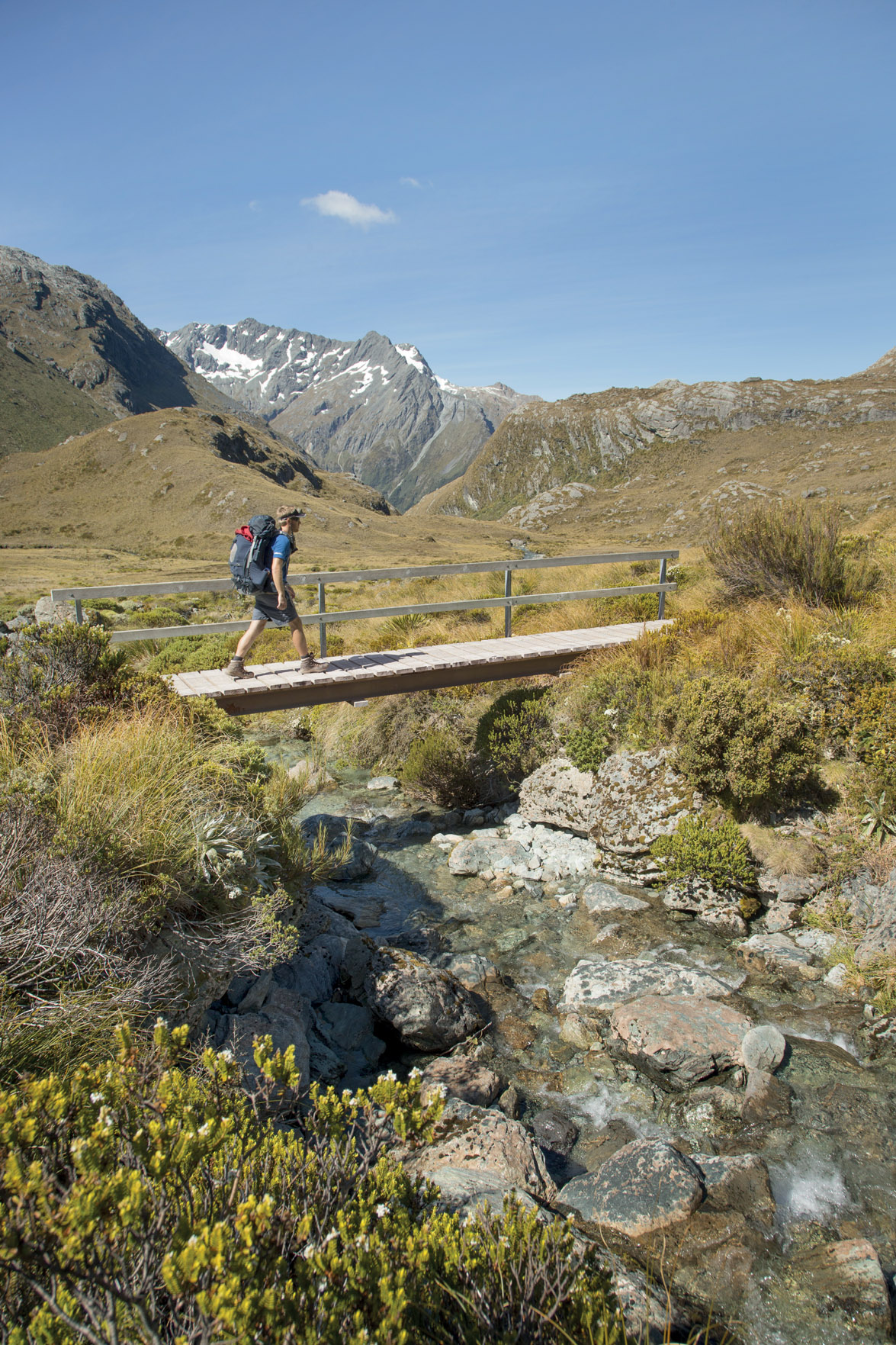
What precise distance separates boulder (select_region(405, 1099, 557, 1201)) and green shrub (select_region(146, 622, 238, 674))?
A: 9.25 meters

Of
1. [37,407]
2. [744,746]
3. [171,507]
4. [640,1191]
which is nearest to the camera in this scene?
[640,1191]

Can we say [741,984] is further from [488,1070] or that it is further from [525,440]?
[525,440]

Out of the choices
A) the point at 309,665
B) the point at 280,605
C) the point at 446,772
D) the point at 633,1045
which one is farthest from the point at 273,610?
the point at 633,1045

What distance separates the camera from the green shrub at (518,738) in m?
9.98

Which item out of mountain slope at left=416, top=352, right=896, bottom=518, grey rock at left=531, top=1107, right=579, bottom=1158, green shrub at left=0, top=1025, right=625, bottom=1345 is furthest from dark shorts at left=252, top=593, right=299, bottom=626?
mountain slope at left=416, top=352, right=896, bottom=518

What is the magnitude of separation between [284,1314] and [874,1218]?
398 cm

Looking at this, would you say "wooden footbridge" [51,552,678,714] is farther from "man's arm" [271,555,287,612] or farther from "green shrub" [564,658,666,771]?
"green shrub" [564,658,666,771]

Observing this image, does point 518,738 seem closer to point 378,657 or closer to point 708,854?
point 378,657

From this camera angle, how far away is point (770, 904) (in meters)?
7.12

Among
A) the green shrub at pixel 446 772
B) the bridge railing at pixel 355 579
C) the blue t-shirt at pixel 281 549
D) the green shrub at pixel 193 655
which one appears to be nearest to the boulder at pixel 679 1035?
the green shrub at pixel 446 772

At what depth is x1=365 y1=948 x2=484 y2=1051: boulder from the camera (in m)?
5.73

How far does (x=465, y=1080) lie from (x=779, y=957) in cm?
319

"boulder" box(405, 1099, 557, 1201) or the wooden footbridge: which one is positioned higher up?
the wooden footbridge

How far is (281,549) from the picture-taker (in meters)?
7.92
